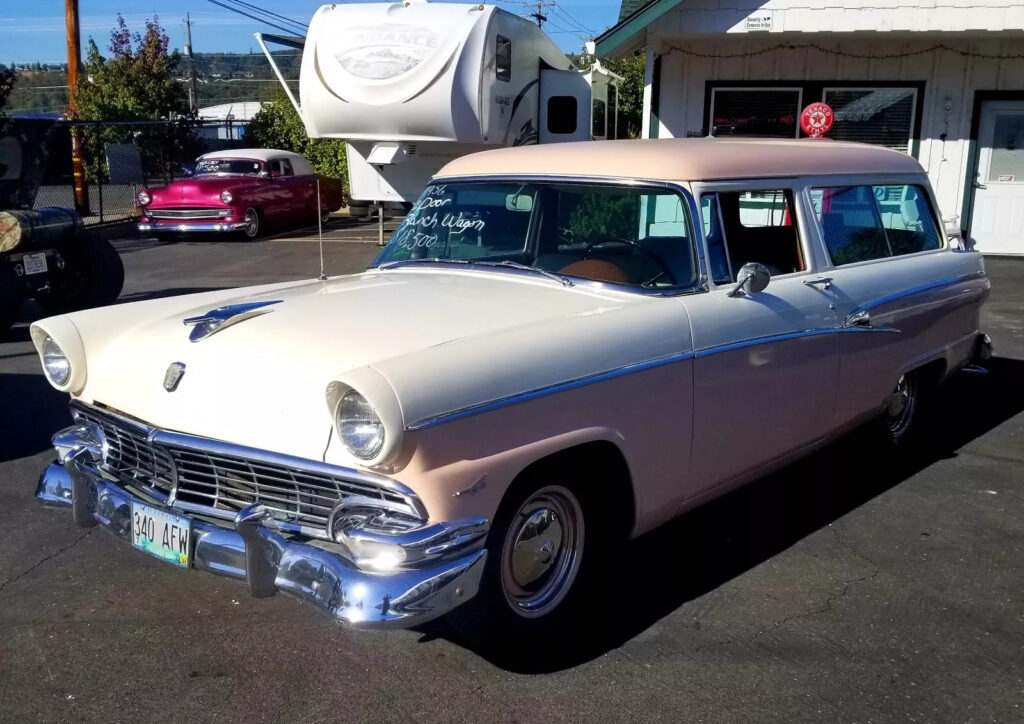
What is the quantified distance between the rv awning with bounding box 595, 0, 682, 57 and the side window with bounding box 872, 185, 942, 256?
631 centimetres

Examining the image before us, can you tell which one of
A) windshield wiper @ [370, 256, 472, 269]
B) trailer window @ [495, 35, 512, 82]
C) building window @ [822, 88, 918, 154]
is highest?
trailer window @ [495, 35, 512, 82]

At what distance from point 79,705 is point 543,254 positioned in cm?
246

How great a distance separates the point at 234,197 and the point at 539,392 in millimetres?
14709

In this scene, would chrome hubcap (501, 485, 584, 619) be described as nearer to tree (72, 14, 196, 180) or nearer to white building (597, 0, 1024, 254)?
white building (597, 0, 1024, 254)

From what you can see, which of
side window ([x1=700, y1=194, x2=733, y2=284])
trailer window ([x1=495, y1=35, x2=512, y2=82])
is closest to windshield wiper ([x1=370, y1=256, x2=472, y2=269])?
side window ([x1=700, y1=194, x2=733, y2=284])

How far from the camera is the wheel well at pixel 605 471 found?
10.9 feet

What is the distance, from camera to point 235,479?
3135 mm

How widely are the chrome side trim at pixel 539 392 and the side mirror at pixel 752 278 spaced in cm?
44

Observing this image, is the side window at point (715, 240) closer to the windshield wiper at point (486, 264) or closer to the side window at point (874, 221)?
the windshield wiper at point (486, 264)

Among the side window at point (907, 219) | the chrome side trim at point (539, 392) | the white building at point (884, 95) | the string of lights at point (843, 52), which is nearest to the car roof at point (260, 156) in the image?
the white building at point (884, 95)

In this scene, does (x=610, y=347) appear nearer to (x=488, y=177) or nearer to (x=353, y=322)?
(x=353, y=322)

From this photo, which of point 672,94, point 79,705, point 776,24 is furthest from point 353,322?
point 672,94

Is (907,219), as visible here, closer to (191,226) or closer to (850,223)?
(850,223)

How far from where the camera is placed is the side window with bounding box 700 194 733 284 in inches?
157
